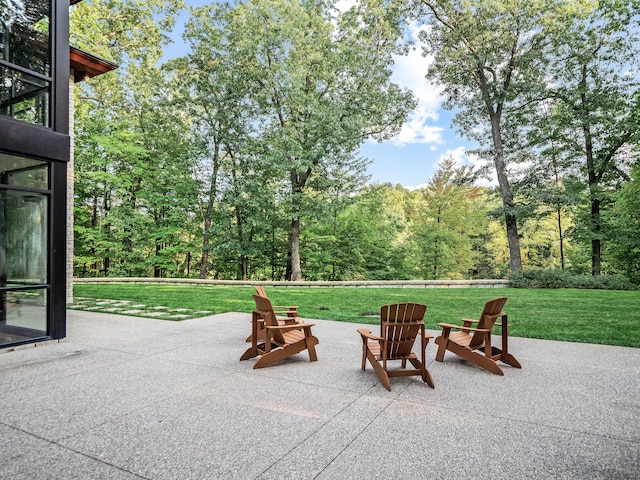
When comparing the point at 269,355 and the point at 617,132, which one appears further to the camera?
the point at 617,132

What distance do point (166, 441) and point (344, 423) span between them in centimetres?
133

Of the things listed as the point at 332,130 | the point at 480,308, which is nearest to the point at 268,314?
the point at 480,308

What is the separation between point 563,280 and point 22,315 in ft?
56.4

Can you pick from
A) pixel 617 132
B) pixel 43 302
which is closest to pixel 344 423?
pixel 43 302

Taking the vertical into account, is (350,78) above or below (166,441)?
above

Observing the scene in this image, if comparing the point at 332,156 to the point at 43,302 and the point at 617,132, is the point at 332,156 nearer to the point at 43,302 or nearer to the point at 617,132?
the point at 617,132

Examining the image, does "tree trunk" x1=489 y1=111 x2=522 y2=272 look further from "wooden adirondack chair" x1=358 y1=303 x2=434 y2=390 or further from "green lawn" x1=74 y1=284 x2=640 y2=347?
"wooden adirondack chair" x1=358 y1=303 x2=434 y2=390

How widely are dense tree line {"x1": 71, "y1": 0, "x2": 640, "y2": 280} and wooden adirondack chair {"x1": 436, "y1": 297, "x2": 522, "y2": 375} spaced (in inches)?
513

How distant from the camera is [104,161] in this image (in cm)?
2017

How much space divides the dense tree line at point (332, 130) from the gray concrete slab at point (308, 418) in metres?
13.7

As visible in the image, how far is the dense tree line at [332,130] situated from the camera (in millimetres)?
17422

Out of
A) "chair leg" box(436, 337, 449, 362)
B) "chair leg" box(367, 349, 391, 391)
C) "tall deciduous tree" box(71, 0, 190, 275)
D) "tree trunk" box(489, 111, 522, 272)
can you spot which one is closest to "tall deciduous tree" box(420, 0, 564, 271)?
"tree trunk" box(489, 111, 522, 272)

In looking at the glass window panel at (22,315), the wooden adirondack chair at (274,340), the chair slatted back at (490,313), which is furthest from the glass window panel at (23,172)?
the chair slatted back at (490,313)

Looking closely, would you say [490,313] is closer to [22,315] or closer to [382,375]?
[382,375]
